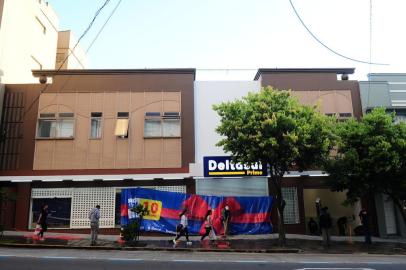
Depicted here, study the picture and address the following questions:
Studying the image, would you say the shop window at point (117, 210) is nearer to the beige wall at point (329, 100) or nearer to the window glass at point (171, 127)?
the window glass at point (171, 127)

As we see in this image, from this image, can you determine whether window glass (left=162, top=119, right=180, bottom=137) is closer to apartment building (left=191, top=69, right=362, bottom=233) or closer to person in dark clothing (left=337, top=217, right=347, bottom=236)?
apartment building (left=191, top=69, right=362, bottom=233)

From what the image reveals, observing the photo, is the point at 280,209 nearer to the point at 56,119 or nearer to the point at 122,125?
the point at 122,125

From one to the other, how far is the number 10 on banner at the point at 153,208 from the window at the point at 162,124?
406 cm

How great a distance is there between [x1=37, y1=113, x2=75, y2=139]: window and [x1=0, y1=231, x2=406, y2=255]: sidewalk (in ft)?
17.7

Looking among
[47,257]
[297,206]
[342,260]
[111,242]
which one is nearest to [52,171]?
[111,242]

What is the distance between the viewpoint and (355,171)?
741 inches

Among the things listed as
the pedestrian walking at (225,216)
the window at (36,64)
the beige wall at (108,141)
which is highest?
the window at (36,64)

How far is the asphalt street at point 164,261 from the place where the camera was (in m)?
11.2

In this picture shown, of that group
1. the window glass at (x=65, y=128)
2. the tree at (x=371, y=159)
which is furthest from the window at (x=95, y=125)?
the tree at (x=371, y=159)

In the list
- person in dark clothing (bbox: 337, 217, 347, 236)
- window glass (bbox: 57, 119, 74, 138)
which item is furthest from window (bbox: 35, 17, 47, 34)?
person in dark clothing (bbox: 337, 217, 347, 236)

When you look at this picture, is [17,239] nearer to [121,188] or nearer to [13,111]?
[121,188]

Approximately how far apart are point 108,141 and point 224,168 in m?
6.64

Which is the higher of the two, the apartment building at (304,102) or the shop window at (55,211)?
the apartment building at (304,102)

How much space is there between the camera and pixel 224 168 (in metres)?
21.7
